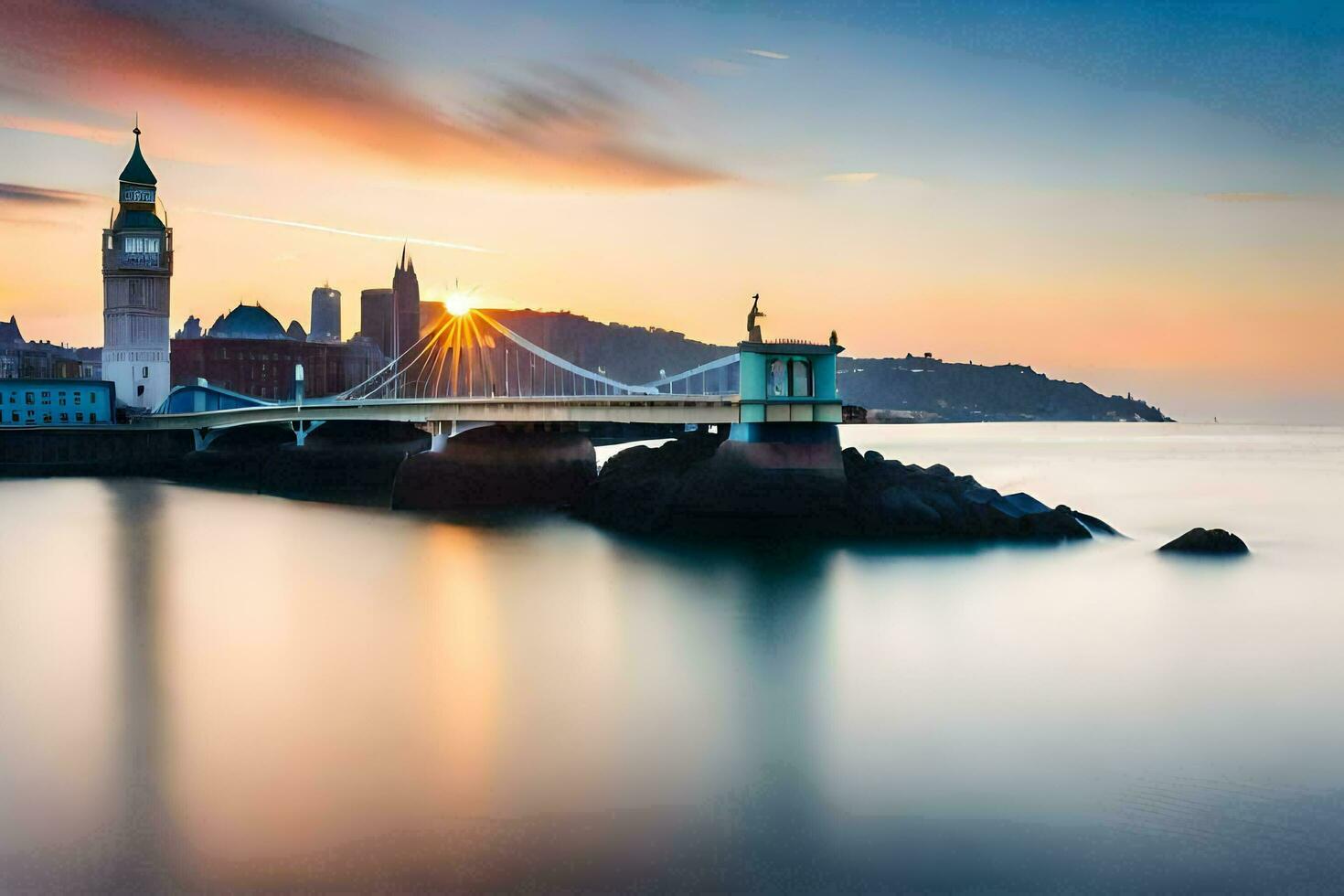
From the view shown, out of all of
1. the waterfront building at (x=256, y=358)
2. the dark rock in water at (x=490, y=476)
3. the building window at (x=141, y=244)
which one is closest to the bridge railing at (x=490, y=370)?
the dark rock in water at (x=490, y=476)

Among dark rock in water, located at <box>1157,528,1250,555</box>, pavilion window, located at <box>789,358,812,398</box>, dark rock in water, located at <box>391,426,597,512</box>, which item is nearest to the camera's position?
dark rock in water, located at <box>1157,528,1250,555</box>

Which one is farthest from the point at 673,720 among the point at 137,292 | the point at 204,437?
the point at 137,292

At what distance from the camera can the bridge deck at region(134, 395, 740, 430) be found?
31594 mm

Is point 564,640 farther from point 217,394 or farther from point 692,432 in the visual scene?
point 217,394

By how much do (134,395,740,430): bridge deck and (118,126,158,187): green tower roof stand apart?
143 feet

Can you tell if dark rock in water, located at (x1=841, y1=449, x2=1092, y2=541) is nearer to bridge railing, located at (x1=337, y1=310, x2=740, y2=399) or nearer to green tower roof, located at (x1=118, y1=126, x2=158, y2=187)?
bridge railing, located at (x1=337, y1=310, x2=740, y2=399)

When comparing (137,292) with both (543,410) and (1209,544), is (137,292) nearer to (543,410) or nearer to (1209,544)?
(543,410)

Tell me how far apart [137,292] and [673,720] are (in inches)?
3205

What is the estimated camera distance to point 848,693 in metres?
16.6

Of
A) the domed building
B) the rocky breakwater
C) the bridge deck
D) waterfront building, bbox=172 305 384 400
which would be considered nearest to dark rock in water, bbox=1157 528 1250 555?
the rocky breakwater

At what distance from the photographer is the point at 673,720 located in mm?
15133

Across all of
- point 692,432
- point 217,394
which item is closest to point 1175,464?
point 692,432

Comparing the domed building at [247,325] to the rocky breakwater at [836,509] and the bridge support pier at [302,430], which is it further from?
the rocky breakwater at [836,509]

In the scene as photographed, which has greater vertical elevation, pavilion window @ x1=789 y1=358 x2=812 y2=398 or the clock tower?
the clock tower
